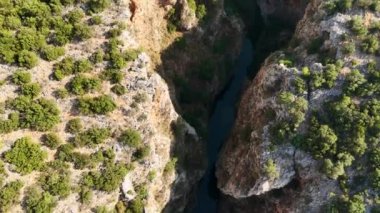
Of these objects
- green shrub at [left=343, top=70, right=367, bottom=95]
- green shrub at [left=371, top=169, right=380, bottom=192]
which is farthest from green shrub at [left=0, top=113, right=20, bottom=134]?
green shrub at [left=371, top=169, right=380, bottom=192]

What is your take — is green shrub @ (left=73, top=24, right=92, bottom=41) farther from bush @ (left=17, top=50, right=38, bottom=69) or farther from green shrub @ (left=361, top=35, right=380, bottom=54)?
green shrub @ (left=361, top=35, right=380, bottom=54)

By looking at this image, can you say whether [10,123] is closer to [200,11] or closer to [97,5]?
[97,5]

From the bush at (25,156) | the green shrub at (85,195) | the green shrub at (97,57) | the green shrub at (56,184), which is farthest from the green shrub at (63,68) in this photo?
the green shrub at (85,195)

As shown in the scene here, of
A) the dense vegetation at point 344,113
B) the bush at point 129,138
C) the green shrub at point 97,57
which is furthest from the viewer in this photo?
the green shrub at point 97,57

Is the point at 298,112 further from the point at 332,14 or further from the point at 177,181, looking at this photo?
the point at 177,181

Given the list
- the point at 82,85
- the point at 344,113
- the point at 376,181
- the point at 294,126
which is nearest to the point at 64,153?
the point at 82,85

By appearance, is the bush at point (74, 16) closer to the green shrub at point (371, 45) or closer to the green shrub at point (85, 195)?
the green shrub at point (85, 195)
